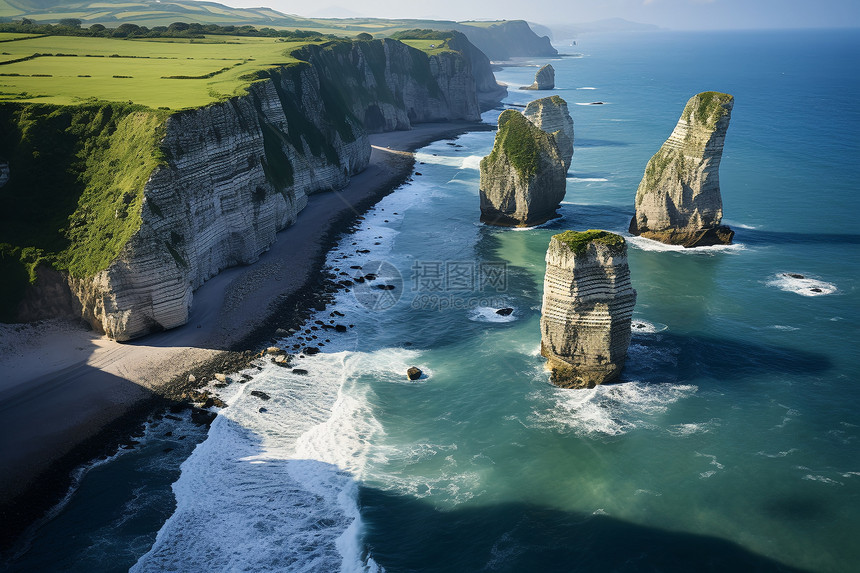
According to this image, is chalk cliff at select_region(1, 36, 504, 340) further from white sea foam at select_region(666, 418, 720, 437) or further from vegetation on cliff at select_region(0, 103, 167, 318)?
white sea foam at select_region(666, 418, 720, 437)

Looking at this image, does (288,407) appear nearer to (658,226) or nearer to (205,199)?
(205,199)

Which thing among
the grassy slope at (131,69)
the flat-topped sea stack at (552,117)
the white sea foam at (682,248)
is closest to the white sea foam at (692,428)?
the white sea foam at (682,248)

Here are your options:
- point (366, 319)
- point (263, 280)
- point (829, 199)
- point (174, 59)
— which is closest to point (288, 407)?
point (366, 319)

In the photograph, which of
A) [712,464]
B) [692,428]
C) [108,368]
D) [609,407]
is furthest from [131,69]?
[712,464]

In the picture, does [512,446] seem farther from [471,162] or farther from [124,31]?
[124,31]

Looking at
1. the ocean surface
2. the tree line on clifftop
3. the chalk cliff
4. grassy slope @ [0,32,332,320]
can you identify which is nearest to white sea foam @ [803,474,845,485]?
the ocean surface

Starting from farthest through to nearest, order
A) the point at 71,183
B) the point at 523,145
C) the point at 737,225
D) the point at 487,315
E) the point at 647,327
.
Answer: the point at 737,225, the point at 523,145, the point at 487,315, the point at 71,183, the point at 647,327
